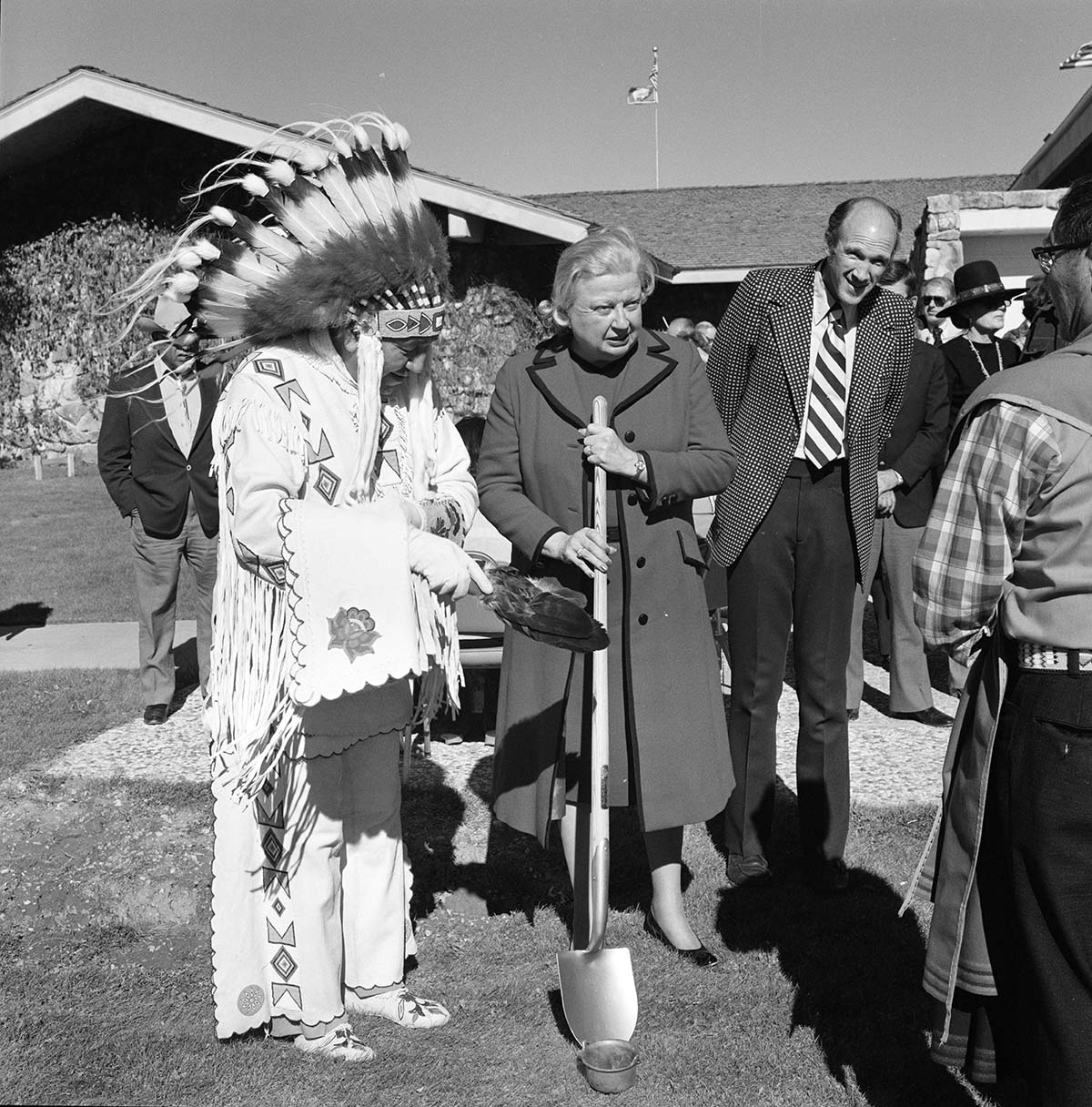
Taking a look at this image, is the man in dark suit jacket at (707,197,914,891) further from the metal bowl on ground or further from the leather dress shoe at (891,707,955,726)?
the leather dress shoe at (891,707,955,726)

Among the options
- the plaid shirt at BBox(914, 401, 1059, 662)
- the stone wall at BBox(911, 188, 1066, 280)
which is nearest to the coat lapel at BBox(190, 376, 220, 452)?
the plaid shirt at BBox(914, 401, 1059, 662)

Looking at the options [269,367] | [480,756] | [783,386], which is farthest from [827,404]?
[480,756]

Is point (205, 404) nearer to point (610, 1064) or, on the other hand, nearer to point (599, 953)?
point (599, 953)

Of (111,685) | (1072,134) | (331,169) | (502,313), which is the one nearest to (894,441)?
(331,169)

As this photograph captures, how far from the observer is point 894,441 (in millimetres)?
6402

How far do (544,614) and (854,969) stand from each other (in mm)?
1688

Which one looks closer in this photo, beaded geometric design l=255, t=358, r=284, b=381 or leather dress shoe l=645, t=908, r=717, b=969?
beaded geometric design l=255, t=358, r=284, b=381

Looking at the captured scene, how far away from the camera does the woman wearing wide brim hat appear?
6.85m

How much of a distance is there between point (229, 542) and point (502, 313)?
9941mm

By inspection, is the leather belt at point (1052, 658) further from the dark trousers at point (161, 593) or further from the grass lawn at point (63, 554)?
the grass lawn at point (63, 554)

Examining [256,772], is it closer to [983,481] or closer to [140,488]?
[983,481]

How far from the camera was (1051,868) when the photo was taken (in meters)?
2.45

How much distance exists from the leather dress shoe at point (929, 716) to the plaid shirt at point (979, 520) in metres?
4.34

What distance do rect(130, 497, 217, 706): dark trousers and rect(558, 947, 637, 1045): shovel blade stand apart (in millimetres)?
3997
